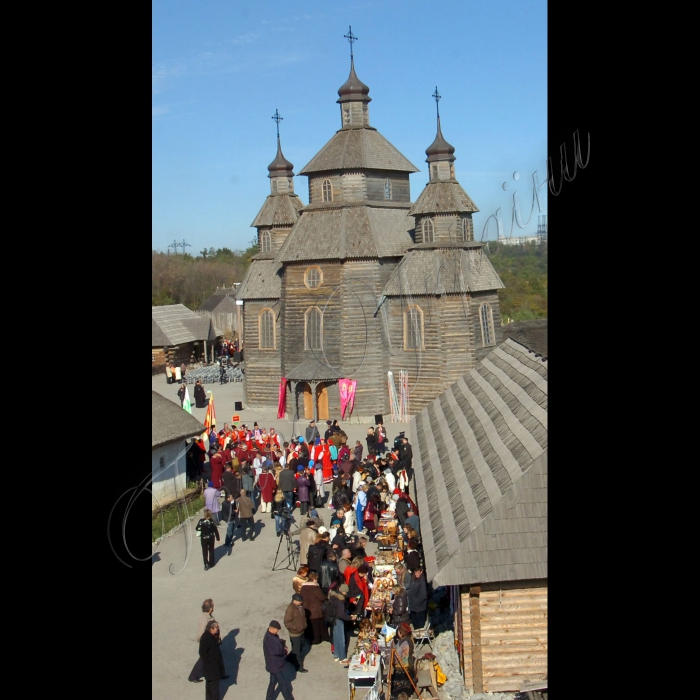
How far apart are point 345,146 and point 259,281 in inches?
279

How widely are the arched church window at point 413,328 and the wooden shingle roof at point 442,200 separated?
3.89m

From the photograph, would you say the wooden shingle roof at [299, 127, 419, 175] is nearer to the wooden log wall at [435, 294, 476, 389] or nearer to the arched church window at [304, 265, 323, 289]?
the arched church window at [304, 265, 323, 289]

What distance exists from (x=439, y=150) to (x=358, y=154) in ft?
11.9

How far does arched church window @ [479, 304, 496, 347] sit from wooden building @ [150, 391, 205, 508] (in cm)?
1493

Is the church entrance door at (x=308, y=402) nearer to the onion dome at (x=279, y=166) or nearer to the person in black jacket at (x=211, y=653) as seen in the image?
the onion dome at (x=279, y=166)

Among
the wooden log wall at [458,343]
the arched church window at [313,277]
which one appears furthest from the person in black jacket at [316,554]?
the arched church window at [313,277]

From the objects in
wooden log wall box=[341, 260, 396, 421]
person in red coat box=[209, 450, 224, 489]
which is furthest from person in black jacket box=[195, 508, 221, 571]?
wooden log wall box=[341, 260, 396, 421]

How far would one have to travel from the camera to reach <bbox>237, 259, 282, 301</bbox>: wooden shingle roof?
125 ft

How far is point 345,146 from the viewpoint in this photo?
36469 mm

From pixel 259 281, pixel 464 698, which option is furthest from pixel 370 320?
pixel 464 698

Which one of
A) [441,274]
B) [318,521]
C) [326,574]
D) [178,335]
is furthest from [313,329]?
[326,574]
